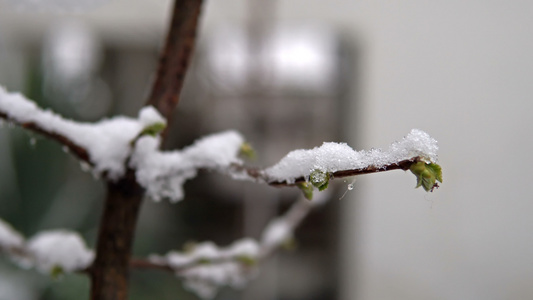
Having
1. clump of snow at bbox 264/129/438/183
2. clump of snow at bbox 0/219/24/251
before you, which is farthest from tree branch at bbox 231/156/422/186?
clump of snow at bbox 0/219/24/251

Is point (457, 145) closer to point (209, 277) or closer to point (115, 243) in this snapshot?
point (209, 277)

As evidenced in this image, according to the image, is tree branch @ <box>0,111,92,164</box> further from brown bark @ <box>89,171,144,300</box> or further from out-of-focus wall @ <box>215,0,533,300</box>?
out-of-focus wall @ <box>215,0,533,300</box>

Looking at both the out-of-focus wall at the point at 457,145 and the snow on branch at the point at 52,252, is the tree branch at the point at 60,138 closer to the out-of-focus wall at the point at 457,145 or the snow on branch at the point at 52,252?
the snow on branch at the point at 52,252

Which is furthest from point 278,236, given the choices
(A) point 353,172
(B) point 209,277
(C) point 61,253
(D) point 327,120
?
(D) point 327,120

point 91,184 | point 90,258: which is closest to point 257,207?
point 91,184

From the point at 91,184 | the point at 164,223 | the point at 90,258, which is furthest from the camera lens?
the point at 164,223

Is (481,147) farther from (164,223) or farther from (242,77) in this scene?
(164,223)

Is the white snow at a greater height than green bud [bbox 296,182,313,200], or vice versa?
the white snow
